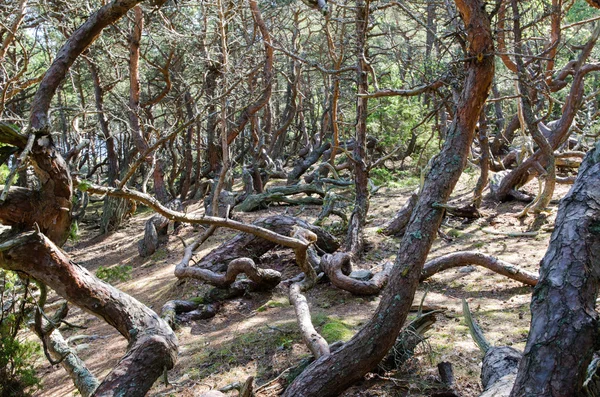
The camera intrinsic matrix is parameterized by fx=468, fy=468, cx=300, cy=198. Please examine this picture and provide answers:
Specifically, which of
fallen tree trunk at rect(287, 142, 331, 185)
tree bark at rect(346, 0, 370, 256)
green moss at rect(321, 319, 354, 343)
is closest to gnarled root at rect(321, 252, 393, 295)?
green moss at rect(321, 319, 354, 343)

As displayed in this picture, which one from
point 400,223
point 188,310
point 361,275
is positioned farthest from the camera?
point 400,223

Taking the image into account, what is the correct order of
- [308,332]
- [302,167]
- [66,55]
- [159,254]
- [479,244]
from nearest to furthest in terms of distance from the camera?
[66,55] → [308,332] → [479,244] → [159,254] → [302,167]

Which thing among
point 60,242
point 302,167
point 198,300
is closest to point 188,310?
point 198,300

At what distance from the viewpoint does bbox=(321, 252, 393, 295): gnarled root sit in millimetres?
5840

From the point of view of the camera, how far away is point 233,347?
507cm

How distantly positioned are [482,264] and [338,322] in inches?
75.7

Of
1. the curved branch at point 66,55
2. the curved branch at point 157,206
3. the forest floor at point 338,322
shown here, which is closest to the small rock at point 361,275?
the forest floor at point 338,322

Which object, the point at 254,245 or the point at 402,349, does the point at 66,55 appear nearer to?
the point at 402,349

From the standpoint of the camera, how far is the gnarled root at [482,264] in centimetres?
526

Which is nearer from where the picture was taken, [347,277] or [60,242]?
[60,242]

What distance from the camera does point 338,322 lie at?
5059 millimetres

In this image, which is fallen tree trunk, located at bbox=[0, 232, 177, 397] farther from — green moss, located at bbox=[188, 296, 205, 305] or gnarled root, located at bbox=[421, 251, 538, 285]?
gnarled root, located at bbox=[421, 251, 538, 285]

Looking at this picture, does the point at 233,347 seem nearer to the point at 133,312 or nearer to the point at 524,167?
the point at 133,312

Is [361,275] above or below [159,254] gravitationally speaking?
above
